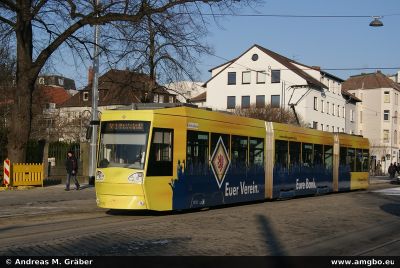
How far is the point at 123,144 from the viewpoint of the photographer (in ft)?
48.4

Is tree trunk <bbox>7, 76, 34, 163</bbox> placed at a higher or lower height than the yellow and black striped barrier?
higher

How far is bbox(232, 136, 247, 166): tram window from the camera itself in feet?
59.9

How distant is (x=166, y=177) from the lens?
48.7 ft

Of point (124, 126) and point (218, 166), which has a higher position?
point (124, 126)

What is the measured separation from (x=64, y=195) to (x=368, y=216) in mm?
12050

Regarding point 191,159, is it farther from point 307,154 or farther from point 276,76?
point 276,76

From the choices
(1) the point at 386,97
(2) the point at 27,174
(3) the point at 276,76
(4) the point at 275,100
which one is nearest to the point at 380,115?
(1) the point at 386,97

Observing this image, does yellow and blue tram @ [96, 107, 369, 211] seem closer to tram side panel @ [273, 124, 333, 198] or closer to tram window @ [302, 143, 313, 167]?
tram side panel @ [273, 124, 333, 198]

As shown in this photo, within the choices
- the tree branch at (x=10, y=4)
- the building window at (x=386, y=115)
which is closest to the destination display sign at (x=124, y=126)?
the tree branch at (x=10, y=4)

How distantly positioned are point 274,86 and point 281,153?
165 feet

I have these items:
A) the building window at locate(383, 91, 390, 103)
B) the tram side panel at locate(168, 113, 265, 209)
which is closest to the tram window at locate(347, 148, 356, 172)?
the tram side panel at locate(168, 113, 265, 209)

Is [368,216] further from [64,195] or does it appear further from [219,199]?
[64,195]

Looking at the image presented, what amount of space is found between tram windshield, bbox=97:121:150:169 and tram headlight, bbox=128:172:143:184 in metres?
0.19
